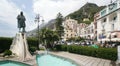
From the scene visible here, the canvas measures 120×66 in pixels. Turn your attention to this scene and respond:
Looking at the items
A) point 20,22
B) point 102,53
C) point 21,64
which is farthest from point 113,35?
point 21,64

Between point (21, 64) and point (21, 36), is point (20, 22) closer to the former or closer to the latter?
point (21, 36)

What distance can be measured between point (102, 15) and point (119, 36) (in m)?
19.3

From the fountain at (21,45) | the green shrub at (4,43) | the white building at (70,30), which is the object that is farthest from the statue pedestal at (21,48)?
the white building at (70,30)

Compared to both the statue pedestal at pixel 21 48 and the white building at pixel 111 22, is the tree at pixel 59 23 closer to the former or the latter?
the white building at pixel 111 22

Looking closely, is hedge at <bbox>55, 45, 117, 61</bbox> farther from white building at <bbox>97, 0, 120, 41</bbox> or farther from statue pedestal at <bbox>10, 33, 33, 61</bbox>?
white building at <bbox>97, 0, 120, 41</bbox>

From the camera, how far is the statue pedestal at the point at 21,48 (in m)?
21.3

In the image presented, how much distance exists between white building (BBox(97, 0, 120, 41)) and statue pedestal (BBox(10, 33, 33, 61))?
27816 mm

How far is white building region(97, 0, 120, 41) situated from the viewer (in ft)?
150

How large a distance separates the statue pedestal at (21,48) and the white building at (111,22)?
27.8 metres

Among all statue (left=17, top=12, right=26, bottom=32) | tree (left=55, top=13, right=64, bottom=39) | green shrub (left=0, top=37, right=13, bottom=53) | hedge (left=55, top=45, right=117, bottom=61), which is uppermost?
tree (left=55, top=13, right=64, bottom=39)

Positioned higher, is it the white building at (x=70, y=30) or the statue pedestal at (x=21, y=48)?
the white building at (x=70, y=30)

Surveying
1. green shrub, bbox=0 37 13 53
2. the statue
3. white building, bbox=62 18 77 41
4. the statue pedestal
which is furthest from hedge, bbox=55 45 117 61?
white building, bbox=62 18 77 41

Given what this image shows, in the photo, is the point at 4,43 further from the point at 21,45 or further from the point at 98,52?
the point at 98,52

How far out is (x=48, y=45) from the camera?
45.0 metres
